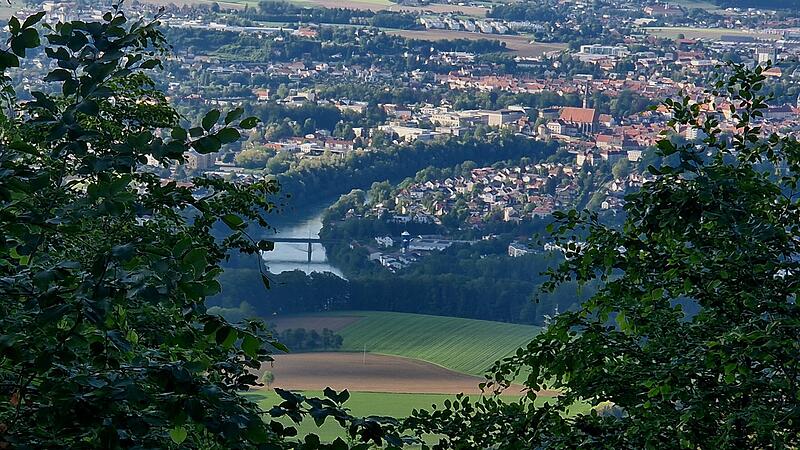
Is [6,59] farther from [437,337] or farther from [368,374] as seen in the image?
[437,337]

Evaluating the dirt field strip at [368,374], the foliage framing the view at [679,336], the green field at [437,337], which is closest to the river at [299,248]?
the green field at [437,337]

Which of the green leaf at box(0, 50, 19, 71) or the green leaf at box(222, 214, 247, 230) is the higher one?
the green leaf at box(0, 50, 19, 71)

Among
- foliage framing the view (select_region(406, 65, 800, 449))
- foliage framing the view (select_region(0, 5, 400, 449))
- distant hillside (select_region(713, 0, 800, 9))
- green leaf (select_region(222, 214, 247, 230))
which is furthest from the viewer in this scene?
distant hillside (select_region(713, 0, 800, 9))

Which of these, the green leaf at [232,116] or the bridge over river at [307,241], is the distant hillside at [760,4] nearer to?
the bridge over river at [307,241]

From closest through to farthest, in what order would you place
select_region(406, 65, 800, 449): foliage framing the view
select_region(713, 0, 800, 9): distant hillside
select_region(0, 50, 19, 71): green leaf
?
1. select_region(0, 50, 19, 71): green leaf
2. select_region(406, 65, 800, 449): foliage framing the view
3. select_region(713, 0, 800, 9): distant hillside

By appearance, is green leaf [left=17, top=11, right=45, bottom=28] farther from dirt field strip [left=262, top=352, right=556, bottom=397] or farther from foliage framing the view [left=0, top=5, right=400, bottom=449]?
dirt field strip [left=262, top=352, right=556, bottom=397]

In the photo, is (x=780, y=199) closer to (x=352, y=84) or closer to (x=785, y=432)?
(x=785, y=432)

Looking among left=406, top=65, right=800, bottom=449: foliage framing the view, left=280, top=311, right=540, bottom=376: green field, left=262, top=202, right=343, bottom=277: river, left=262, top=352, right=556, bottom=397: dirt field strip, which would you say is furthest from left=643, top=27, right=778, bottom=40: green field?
left=406, top=65, right=800, bottom=449: foliage framing the view

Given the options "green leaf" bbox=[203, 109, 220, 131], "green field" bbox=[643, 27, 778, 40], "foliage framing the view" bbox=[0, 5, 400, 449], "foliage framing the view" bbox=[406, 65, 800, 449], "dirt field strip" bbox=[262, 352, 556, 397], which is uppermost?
"green leaf" bbox=[203, 109, 220, 131]

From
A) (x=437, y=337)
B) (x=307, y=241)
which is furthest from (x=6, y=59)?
(x=307, y=241)
